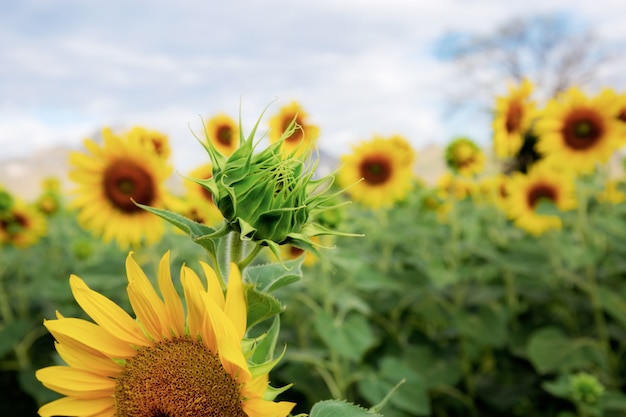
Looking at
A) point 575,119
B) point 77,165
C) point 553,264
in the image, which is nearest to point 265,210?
point 77,165

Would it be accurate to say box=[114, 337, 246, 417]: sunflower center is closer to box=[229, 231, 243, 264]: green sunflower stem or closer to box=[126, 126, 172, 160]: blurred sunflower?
box=[229, 231, 243, 264]: green sunflower stem

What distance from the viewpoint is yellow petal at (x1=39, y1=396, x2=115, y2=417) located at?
617 mm

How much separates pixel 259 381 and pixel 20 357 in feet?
7.89

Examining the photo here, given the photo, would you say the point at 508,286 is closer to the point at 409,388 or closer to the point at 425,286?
the point at 425,286

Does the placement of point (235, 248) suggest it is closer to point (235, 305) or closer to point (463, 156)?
point (235, 305)

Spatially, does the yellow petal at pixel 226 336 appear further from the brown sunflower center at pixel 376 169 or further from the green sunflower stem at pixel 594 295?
the brown sunflower center at pixel 376 169

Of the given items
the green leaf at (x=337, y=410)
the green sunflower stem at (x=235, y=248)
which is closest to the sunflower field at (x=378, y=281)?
the green sunflower stem at (x=235, y=248)

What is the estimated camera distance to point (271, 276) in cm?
67

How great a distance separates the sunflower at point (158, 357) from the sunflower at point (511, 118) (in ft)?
9.17

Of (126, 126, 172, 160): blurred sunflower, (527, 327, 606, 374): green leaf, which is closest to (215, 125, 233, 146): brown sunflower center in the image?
(126, 126, 172, 160): blurred sunflower

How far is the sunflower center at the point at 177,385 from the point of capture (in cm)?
56

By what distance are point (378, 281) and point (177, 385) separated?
68.6 inches

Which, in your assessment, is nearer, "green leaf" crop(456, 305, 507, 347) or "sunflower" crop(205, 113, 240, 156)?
"green leaf" crop(456, 305, 507, 347)

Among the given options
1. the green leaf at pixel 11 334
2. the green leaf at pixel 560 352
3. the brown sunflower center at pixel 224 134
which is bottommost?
the green leaf at pixel 560 352
